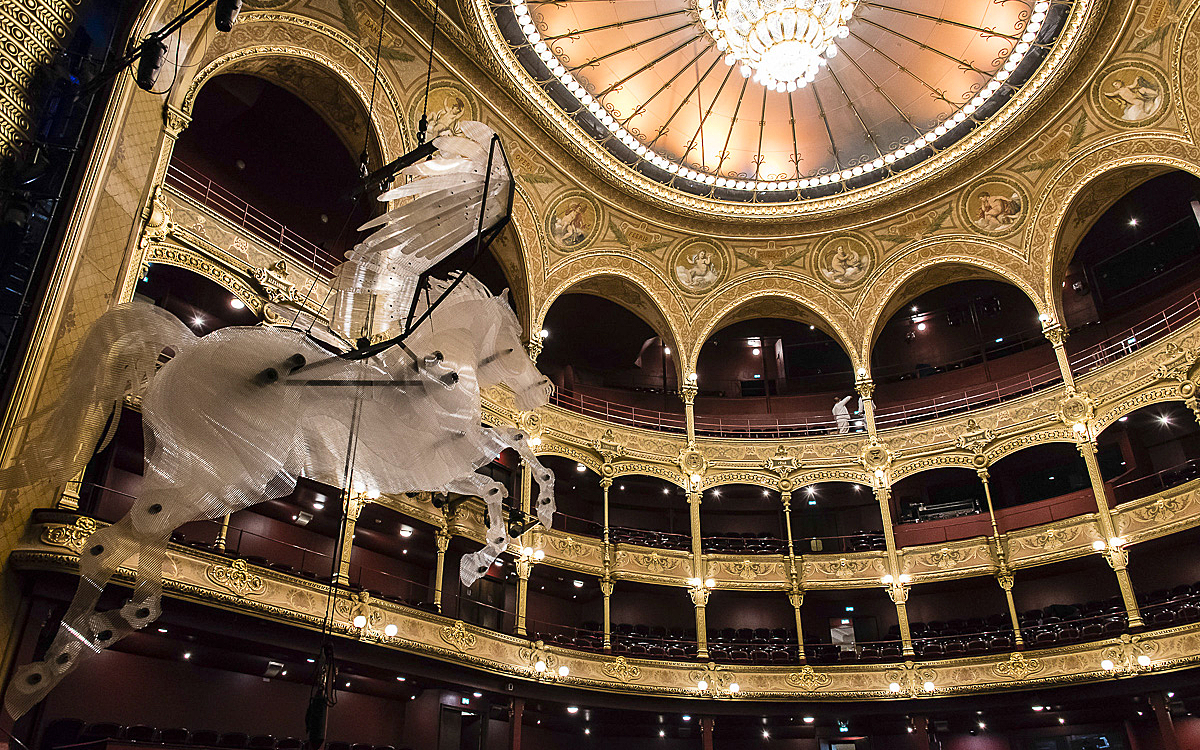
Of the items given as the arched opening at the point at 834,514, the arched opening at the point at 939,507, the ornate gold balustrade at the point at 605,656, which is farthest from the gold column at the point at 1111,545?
the arched opening at the point at 834,514

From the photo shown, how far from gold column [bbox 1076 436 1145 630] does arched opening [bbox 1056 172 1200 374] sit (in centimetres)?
290

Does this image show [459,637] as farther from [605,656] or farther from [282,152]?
[282,152]

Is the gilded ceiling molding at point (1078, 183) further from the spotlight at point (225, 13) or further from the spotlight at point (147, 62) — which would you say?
the spotlight at point (147, 62)

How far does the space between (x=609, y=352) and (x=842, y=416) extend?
8.32 m

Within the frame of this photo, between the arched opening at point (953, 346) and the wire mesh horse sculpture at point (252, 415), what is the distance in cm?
2102

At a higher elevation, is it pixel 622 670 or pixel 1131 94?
pixel 1131 94

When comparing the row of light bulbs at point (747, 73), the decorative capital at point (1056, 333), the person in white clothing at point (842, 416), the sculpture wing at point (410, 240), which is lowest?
the sculpture wing at point (410, 240)

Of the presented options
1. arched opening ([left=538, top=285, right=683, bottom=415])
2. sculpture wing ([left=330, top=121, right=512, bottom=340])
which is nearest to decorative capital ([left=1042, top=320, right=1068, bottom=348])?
arched opening ([left=538, top=285, right=683, bottom=415])

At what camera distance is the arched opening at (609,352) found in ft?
84.0

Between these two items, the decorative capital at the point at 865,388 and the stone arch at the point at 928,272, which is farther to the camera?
the decorative capital at the point at 865,388

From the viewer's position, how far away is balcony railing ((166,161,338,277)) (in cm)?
1658

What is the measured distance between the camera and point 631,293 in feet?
80.4

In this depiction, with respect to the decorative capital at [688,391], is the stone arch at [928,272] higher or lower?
higher

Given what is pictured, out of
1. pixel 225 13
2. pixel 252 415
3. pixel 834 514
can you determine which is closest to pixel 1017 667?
pixel 834 514
